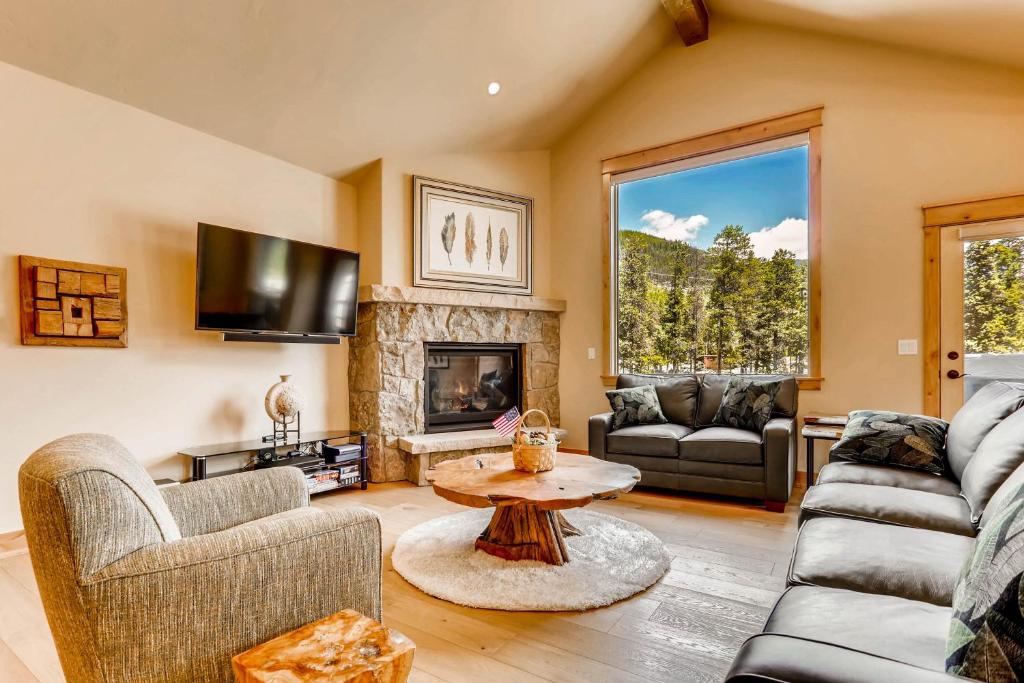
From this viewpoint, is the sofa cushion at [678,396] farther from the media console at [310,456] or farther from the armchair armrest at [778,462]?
the media console at [310,456]

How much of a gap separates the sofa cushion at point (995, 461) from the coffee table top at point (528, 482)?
1264 millimetres

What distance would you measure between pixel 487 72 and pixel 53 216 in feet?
10.1

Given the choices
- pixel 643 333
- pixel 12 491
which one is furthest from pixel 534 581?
pixel 643 333

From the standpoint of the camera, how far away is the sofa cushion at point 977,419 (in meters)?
2.11

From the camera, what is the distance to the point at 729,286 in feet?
15.6

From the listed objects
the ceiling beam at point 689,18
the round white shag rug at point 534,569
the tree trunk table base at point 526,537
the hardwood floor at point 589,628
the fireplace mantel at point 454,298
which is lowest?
the hardwood floor at point 589,628

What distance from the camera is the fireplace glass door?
16.0 ft

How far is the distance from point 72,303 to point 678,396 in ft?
13.5

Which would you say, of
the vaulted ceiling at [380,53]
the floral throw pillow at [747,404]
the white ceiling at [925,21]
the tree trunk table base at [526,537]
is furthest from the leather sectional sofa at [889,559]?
the vaulted ceiling at [380,53]

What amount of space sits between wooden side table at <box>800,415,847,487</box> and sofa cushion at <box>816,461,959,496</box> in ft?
2.56

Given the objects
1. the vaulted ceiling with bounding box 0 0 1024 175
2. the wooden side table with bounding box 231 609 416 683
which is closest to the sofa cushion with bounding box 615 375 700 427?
the vaulted ceiling with bounding box 0 0 1024 175

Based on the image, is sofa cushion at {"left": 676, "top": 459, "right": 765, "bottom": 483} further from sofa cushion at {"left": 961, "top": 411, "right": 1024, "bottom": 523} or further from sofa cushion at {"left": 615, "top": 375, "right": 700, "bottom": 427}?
sofa cushion at {"left": 961, "top": 411, "right": 1024, "bottom": 523}

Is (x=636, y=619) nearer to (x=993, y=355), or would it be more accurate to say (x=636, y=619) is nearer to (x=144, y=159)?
(x=993, y=355)

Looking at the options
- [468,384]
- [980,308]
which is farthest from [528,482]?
[980,308]
